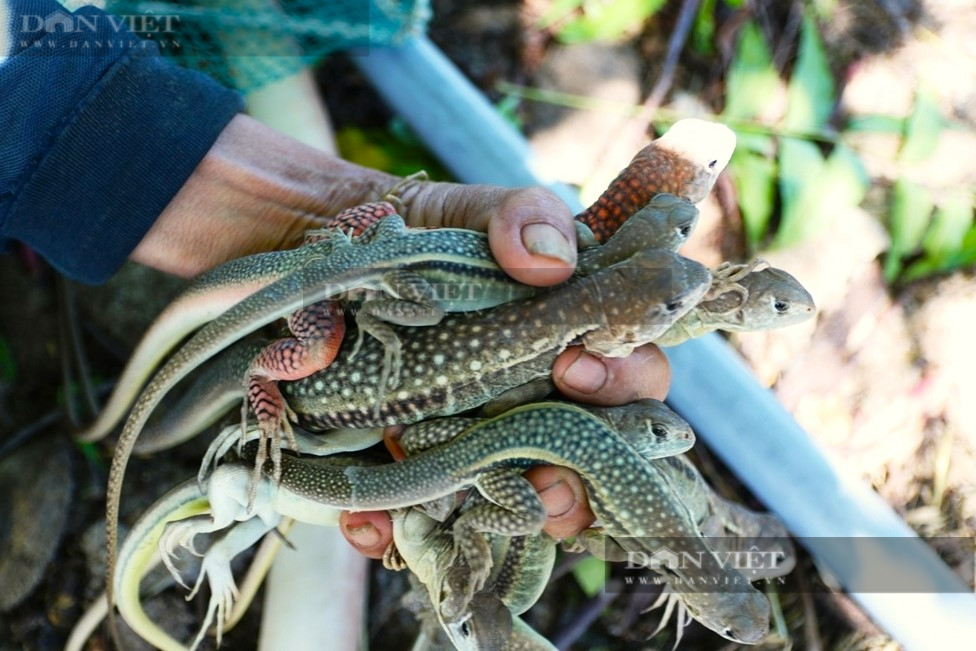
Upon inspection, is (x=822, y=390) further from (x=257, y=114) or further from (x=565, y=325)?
(x=257, y=114)

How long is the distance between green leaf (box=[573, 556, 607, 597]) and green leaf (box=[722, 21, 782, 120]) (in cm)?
191

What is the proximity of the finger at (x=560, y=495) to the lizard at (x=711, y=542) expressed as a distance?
110 mm

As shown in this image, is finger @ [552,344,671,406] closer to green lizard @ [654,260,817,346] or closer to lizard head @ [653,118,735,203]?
green lizard @ [654,260,817,346]

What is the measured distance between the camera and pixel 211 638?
279cm

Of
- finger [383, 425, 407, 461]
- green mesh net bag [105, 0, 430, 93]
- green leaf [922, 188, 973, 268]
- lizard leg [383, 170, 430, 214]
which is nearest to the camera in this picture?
finger [383, 425, 407, 461]

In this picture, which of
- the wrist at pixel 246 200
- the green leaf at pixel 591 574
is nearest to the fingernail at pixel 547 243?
the wrist at pixel 246 200

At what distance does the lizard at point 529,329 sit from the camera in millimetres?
1667

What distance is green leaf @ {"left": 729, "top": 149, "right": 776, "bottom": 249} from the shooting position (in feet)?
9.93

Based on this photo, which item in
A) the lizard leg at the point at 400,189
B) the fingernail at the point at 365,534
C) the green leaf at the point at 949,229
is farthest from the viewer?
the green leaf at the point at 949,229

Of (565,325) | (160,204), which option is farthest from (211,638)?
(565,325)

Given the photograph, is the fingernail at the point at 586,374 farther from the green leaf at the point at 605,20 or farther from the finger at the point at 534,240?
the green leaf at the point at 605,20

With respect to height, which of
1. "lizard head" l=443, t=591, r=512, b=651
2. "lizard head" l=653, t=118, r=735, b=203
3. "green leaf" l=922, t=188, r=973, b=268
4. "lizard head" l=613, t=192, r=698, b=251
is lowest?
"lizard head" l=443, t=591, r=512, b=651

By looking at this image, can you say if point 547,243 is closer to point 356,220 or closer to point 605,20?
point 356,220

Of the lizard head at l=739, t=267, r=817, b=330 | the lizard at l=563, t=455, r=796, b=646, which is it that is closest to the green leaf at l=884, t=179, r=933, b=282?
the lizard at l=563, t=455, r=796, b=646
